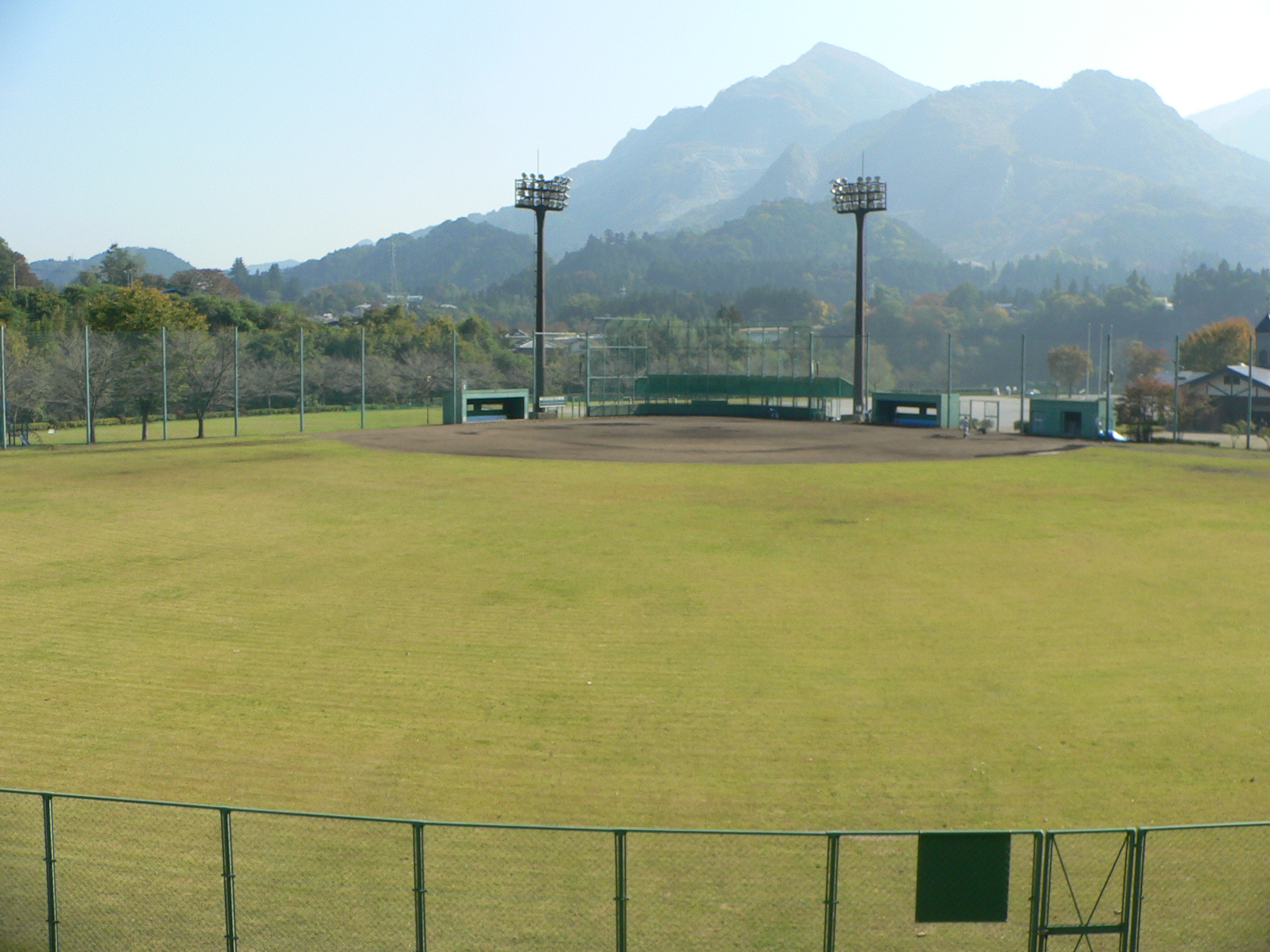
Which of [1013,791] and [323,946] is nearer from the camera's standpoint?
[323,946]

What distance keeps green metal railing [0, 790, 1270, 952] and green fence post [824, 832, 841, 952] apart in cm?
1

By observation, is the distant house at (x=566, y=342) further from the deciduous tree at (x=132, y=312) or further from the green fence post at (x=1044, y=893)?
the green fence post at (x=1044, y=893)

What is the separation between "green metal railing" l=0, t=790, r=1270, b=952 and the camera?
632 cm

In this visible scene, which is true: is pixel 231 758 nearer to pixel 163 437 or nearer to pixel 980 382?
pixel 163 437

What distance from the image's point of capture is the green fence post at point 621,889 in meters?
5.90

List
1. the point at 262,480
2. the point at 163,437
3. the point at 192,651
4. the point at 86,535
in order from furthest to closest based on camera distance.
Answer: the point at 163,437, the point at 262,480, the point at 86,535, the point at 192,651

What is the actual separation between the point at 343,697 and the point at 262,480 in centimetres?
1781

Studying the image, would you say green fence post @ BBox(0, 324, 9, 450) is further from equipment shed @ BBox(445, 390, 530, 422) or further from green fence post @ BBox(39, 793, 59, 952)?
green fence post @ BBox(39, 793, 59, 952)

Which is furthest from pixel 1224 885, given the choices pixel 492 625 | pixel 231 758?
pixel 492 625

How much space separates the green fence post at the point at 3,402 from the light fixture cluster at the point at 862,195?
38.7 meters

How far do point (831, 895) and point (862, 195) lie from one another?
54.4 meters

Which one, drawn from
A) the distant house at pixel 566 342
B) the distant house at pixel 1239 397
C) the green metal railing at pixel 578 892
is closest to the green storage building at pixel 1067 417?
the distant house at pixel 1239 397

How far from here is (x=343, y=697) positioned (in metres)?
11.2

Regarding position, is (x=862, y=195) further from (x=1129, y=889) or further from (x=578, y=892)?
(x=578, y=892)
